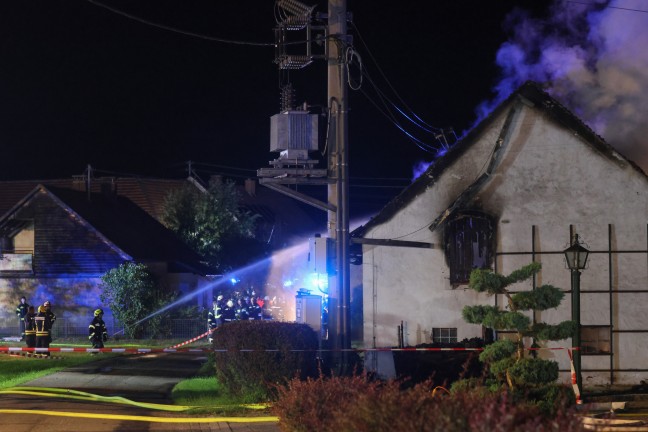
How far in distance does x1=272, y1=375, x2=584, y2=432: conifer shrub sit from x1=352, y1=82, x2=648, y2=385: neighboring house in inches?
357

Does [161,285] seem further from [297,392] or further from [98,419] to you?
[297,392]

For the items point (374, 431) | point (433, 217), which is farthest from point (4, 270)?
point (374, 431)

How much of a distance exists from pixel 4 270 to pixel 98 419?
1118 inches

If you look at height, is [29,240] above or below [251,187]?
below

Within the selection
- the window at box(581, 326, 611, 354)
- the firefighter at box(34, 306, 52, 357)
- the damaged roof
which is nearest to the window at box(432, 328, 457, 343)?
the damaged roof

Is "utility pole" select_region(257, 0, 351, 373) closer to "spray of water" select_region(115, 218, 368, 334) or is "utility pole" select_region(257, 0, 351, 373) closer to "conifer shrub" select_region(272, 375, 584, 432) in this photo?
"conifer shrub" select_region(272, 375, 584, 432)

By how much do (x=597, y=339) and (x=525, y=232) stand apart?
8.50 feet

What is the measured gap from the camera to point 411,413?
7586mm

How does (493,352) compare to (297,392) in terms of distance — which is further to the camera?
(493,352)

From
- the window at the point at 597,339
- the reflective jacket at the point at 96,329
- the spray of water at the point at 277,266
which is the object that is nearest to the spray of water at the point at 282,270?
the spray of water at the point at 277,266

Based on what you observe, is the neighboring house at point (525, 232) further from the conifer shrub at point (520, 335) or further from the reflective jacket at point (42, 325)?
the reflective jacket at point (42, 325)

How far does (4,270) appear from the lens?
4028cm

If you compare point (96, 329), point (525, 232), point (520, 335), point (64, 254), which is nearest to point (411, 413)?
point (520, 335)

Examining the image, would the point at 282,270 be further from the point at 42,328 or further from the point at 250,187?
the point at 42,328
